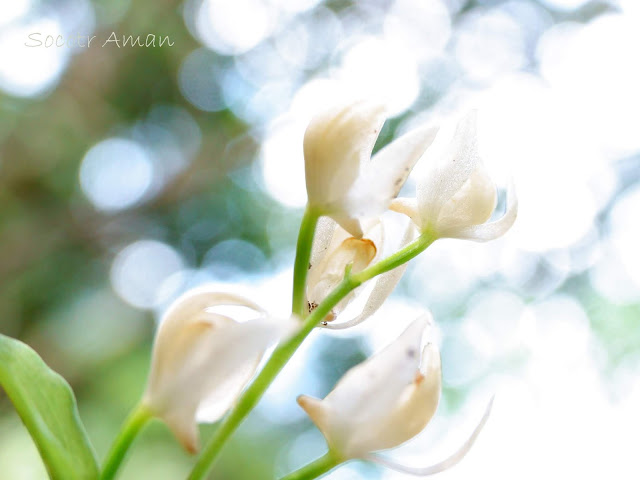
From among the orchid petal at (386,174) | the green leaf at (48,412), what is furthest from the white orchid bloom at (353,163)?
the green leaf at (48,412)

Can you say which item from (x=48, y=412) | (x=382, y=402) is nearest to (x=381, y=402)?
(x=382, y=402)

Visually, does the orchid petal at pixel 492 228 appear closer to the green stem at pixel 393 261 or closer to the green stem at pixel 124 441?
the green stem at pixel 393 261

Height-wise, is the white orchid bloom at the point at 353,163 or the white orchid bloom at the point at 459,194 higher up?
the white orchid bloom at the point at 353,163

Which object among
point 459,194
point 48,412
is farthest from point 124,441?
point 459,194

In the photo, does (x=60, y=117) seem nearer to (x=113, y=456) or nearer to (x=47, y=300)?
(x=47, y=300)

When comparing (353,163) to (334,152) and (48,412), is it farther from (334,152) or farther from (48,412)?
(48,412)

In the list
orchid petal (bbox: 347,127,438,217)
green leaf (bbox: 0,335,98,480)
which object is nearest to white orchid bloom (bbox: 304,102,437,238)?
orchid petal (bbox: 347,127,438,217)

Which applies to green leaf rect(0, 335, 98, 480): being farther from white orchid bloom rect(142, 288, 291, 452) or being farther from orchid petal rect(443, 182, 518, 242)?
orchid petal rect(443, 182, 518, 242)
